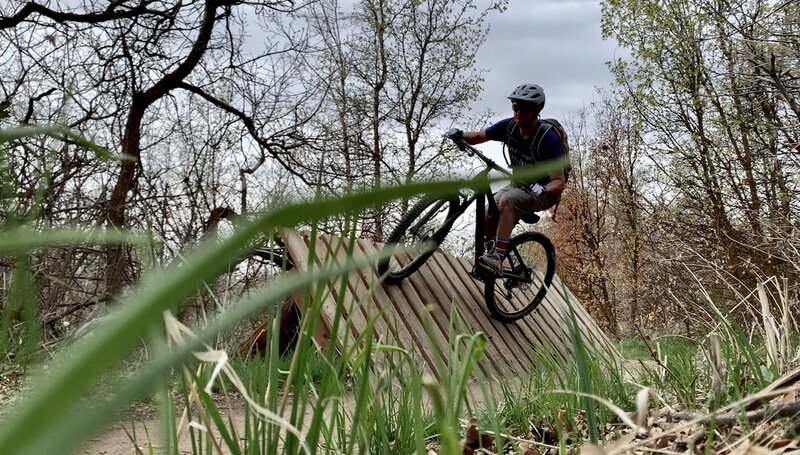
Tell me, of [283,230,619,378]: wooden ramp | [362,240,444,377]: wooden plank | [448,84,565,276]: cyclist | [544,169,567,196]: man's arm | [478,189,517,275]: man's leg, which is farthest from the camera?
[478,189,517,275]: man's leg

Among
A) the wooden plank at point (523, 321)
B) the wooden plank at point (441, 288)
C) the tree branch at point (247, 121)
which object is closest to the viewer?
the wooden plank at point (441, 288)

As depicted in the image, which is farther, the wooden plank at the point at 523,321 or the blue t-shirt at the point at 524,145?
the wooden plank at the point at 523,321

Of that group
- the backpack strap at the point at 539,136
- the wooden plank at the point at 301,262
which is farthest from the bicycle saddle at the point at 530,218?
the wooden plank at the point at 301,262

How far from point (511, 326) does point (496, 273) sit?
1.06 m

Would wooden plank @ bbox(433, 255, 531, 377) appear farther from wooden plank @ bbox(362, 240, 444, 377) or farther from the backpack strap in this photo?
the backpack strap

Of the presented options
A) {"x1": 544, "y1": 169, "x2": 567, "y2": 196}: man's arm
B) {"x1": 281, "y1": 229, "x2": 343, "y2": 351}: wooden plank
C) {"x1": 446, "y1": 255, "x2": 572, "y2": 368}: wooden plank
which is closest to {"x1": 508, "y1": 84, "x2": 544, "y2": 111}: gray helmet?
→ {"x1": 544, "y1": 169, "x2": 567, "y2": 196}: man's arm

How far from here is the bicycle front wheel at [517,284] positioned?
20.7 ft

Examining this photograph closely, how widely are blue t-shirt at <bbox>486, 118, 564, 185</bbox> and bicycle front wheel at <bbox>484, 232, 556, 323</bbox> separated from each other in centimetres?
74

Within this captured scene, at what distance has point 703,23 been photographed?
10.8 m

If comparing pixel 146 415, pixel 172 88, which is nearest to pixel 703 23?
pixel 172 88

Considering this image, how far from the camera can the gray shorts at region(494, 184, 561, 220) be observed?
5645 mm

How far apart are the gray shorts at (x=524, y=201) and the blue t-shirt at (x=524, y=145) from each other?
15cm

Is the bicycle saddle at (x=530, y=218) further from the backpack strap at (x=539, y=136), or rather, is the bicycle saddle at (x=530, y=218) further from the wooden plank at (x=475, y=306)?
the wooden plank at (x=475, y=306)

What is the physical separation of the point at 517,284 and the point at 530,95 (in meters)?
1.72
